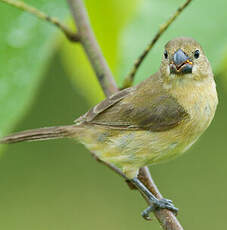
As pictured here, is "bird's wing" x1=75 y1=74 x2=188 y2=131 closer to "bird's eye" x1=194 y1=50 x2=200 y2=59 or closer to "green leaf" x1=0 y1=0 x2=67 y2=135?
"bird's eye" x1=194 y1=50 x2=200 y2=59

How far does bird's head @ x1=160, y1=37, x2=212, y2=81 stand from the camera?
292cm

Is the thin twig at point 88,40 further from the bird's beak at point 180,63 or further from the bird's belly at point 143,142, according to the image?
the bird's belly at point 143,142

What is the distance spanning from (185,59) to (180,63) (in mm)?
51

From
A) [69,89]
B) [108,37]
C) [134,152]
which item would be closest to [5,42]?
[108,37]

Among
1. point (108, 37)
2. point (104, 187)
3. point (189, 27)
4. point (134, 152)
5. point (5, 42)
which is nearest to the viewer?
point (5, 42)

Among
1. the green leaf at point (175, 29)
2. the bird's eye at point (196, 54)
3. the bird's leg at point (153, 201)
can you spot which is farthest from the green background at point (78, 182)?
the green leaf at point (175, 29)

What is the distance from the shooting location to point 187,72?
3.04 meters

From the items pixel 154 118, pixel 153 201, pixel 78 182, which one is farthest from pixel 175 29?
pixel 78 182

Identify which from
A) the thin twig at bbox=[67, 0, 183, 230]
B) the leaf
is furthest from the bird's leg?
the leaf

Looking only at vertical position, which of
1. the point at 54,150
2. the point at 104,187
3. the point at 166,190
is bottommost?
the point at 166,190

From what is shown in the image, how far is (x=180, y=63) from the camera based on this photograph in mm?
2922

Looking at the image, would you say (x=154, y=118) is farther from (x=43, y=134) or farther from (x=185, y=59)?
(x=43, y=134)

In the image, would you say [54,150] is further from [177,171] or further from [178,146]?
[178,146]

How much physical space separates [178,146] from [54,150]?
16.9ft
